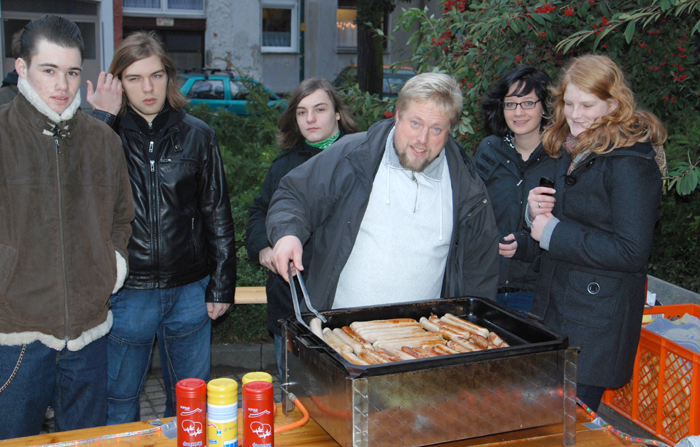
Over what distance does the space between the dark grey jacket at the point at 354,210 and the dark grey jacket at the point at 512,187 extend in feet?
1.62

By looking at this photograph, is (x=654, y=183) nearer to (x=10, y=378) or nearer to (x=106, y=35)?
(x=10, y=378)

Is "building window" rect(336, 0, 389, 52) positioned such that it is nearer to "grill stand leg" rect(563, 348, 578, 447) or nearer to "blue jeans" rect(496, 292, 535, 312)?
"blue jeans" rect(496, 292, 535, 312)

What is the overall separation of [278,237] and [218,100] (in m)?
11.6

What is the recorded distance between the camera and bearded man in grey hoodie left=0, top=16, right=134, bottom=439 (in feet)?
8.01

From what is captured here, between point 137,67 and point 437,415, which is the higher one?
point 137,67

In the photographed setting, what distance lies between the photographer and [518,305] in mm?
3316

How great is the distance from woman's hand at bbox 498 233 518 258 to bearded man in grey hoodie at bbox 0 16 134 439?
1804 mm

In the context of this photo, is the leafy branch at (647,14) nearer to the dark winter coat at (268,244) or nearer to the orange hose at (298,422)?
the dark winter coat at (268,244)

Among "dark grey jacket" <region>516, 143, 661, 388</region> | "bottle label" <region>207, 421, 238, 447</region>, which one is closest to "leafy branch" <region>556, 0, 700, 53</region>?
"dark grey jacket" <region>516, 143, 661, 388</region>

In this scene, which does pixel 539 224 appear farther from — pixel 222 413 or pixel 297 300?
pixel 222 413

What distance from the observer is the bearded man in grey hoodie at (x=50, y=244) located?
2441 millimetres

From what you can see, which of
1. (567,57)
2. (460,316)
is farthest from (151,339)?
(567,57)

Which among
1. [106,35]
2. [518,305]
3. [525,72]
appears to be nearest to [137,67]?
[525,72]

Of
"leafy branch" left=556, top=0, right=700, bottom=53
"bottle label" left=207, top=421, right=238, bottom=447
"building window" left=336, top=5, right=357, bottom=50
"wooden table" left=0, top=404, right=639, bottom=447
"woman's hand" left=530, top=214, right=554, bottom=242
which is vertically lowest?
"wooden table" left=0, top=404, right=639, bottom=447
